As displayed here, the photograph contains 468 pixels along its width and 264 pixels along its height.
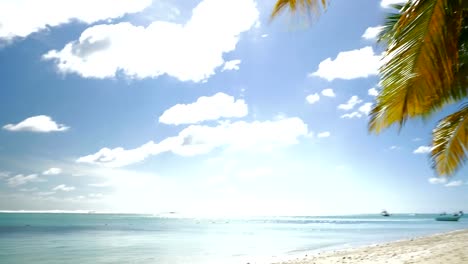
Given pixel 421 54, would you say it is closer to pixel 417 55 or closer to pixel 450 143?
pixel 417 55

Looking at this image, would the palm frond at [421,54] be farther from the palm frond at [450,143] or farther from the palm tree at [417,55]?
the palm frond at [450,143]

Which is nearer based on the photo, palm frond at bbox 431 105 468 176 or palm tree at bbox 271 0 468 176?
palm tree at bbox 271 0 468 176

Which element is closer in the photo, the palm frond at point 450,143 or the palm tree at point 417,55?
the palm tree at point 417,55

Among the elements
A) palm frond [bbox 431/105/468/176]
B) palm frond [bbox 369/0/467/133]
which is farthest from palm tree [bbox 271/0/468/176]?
palm frond [bbox 431/105/468/176]

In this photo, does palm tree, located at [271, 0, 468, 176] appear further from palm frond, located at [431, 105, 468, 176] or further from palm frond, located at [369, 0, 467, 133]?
palm frond, located at [431, 105, 468, 176]

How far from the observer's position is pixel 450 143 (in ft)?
20.8

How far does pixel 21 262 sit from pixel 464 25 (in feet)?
83.3

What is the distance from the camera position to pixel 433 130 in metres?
7.14

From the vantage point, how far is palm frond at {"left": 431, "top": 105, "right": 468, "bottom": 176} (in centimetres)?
621

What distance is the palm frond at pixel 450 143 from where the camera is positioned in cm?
621

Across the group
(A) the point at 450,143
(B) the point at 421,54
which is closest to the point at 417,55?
(B) the point at 421,54

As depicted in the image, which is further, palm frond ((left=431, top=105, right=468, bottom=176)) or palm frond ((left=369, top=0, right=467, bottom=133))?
palm frond ((left=431, top=105, right=468, bottom=176))

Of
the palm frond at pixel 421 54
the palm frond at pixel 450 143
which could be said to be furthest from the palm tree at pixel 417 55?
the palm frond at pixel 450 143

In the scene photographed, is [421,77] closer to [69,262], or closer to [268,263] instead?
[268,263]
